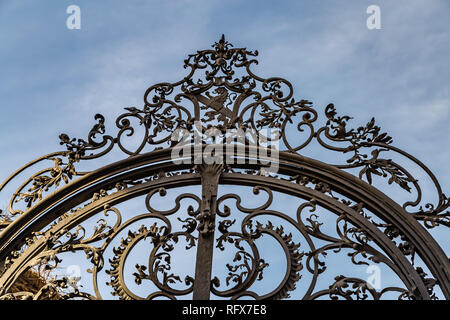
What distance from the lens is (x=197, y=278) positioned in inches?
189

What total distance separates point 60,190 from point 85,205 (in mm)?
206

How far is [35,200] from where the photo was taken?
5410 mm
